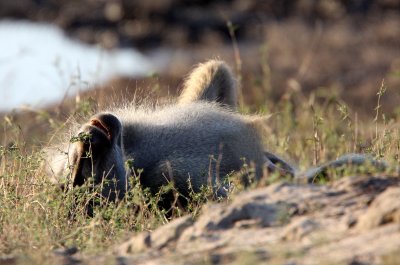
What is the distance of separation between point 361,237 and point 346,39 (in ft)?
50.2

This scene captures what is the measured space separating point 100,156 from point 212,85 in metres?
1.98

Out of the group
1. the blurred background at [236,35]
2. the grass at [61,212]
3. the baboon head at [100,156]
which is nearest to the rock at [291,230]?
the grass at [61,212]

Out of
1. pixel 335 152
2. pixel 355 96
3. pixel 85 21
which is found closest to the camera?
pixel 335 152

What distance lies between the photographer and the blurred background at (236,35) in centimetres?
1620

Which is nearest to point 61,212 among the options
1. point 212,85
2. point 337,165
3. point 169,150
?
point 169,150

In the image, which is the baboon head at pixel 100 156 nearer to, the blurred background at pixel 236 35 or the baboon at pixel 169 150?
the baboon at pixel 169 150

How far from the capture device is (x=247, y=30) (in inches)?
776

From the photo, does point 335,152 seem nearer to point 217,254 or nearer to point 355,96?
point 217,254

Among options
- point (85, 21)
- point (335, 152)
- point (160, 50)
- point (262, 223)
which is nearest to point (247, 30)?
point (160, 50)

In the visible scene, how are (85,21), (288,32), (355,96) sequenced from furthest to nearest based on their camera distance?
(85,21)
(288,32)
(355,96)

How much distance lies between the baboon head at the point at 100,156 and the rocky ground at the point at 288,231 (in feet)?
3.46

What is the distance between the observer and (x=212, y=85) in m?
6.88

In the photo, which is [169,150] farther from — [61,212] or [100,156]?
[61,212]

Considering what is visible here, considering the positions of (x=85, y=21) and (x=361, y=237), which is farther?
(x=85, y=21)
